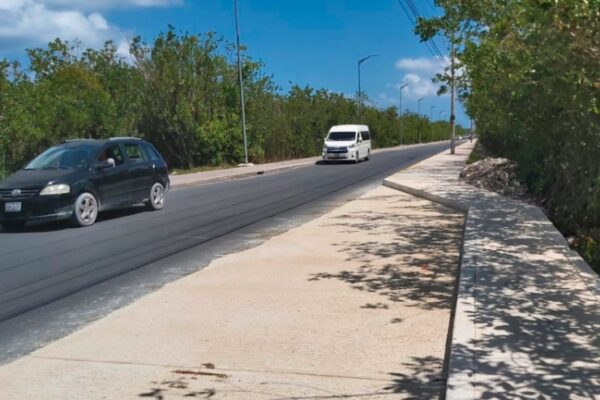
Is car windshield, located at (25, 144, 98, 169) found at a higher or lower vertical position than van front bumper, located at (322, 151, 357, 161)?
higher

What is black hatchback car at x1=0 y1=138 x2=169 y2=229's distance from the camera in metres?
11.0

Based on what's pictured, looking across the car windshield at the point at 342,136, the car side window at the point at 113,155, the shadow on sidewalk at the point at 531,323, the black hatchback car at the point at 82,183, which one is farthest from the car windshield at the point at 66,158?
the car windshield at the point at 342,136

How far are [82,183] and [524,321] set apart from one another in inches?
347

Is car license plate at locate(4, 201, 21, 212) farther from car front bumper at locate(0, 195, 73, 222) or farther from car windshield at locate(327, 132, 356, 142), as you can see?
car windshield at locate(327, 132, 356, 142)

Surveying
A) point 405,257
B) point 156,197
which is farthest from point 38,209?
point 405,257

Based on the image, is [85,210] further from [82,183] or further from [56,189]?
[56,189]

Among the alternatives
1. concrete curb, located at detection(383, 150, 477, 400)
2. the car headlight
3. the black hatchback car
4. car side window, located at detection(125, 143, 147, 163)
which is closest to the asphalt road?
the black hatchback car

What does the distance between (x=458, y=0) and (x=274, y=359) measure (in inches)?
343

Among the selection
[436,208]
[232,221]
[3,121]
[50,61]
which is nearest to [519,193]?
[436,208]

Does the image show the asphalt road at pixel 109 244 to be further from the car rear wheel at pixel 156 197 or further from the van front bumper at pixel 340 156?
the van front bumper at pixel 340 156

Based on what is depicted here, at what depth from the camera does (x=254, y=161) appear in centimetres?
3647

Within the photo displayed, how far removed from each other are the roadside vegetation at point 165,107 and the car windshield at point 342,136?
3.97 meters

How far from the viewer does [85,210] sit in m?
11.6

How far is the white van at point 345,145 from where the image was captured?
117ft
